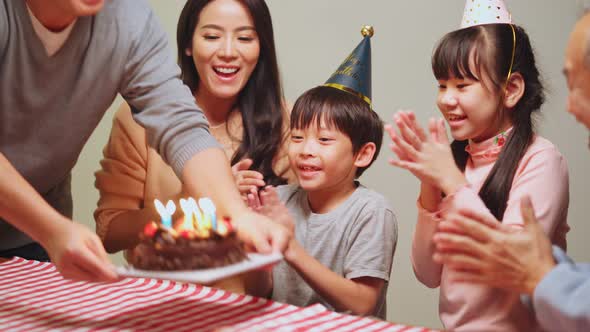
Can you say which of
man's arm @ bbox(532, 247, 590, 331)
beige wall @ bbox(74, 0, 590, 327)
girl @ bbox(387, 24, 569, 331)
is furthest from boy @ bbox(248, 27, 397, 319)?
beige wall @ bbox(74, 0, 590, 327)

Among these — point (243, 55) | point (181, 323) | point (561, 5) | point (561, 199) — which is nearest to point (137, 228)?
point (243, 55)

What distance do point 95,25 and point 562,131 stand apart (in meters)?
1.88

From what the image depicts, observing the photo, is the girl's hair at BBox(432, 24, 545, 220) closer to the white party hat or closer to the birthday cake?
the white party hat

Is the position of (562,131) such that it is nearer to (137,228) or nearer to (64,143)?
(137,228)

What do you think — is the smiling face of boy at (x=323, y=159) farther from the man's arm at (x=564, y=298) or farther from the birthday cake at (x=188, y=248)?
the man's arm at (x=564, y=298)

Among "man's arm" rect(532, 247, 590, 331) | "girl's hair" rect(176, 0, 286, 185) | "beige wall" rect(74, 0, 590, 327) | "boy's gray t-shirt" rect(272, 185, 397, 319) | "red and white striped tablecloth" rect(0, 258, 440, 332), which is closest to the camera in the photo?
"man's arm" rect(532, 247, 590, 331)

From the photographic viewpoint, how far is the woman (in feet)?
6.79

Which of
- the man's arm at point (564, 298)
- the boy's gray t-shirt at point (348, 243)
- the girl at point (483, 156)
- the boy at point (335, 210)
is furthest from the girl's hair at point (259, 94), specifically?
the man's arm at point (564, 298)

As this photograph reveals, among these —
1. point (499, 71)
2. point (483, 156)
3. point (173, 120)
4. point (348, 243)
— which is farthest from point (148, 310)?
point (499, 71)

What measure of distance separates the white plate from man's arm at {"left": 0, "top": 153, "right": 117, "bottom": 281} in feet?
0.15

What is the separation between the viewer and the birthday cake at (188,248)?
3.75 feet

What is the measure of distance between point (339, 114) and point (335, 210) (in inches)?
10.2

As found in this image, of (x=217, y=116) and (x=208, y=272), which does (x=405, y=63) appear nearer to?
(x=217, y=116)

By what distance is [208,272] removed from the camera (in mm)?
1069
